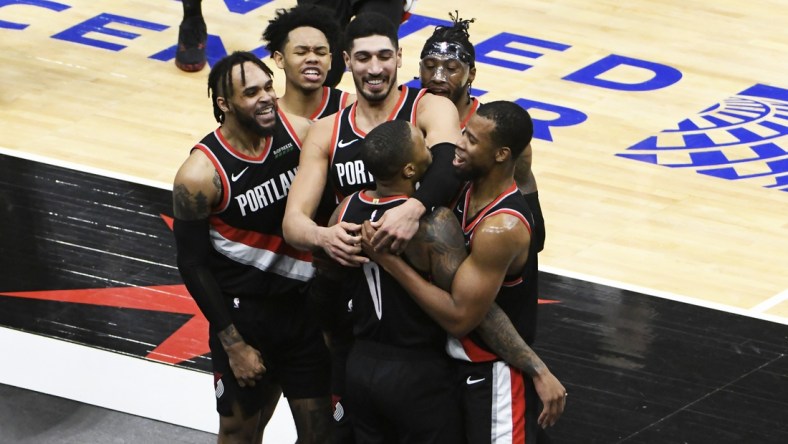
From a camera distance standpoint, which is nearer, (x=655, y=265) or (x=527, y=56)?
(x=655, y=265)

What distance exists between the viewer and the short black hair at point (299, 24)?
5.84 meters

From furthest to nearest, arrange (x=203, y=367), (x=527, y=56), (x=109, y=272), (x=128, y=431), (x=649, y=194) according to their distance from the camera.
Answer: (x=527, y=56) < (x=649, y=194) < (x=109, y=272) < (x=203, y=367) < (x=128, y=431)

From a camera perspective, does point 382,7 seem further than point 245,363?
Yes

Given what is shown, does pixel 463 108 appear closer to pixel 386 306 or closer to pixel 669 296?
pixel 386 306

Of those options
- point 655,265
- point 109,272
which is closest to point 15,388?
point 109,272

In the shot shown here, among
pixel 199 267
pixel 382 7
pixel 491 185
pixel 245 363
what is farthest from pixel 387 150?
pixel 382 7

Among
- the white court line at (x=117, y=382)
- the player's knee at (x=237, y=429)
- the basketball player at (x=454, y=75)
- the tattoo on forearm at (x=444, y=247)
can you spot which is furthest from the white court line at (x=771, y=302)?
the tattoo on forearm at (x=444, y=247)

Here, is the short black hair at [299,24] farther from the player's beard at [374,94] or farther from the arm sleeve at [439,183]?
the arm sleeve at [439,183]

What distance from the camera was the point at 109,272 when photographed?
25.2 ft

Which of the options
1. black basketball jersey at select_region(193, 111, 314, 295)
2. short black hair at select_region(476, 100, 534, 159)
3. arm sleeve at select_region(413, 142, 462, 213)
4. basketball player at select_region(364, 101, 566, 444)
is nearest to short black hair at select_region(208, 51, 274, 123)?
black basketball jersey at select_region(193, 111, 314, 295)

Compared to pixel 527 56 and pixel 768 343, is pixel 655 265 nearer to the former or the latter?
pixel 768 343

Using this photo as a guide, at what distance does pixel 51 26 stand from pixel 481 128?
7.44 metres

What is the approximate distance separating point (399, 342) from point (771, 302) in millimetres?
3380

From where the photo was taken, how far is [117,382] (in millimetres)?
6641
